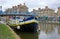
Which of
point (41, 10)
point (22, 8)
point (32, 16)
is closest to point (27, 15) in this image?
point (32, 16)

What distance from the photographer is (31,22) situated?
43.0m

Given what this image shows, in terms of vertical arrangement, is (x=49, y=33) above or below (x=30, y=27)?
below

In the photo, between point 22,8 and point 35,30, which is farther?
point 22,8

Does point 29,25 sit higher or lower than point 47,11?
higher

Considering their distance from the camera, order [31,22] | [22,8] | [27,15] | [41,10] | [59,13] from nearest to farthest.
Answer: [31,22], [27,15], [22,8], [59,13], [41,10]

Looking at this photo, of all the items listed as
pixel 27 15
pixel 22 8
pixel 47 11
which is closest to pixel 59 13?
pixel 47 11

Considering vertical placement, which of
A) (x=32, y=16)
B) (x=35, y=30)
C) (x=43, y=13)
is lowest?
(x=43, y=13)

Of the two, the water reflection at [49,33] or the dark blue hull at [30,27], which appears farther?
the dark blue hull at [30,27]

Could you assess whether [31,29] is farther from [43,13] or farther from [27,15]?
[43,13]

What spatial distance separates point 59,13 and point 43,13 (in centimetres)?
1582

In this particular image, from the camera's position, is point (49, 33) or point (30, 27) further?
point (30, 27)

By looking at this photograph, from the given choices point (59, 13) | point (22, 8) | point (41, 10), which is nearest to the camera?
point (22, 8)

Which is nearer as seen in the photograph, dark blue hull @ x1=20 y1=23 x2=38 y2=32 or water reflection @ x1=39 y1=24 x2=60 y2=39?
water reflection @ x1=39 y1=24 x2=60 y2=39

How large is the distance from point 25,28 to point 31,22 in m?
2.83
